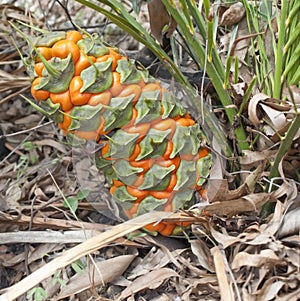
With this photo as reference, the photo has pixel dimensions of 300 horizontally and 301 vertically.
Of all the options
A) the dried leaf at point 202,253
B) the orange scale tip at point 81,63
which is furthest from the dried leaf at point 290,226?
the orange scale tip at point 81,63

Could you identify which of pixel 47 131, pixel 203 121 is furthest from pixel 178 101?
pixel 47 131

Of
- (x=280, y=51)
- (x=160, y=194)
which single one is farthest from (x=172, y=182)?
(x=280, y=51)

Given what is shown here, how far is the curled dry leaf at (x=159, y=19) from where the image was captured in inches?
31.3

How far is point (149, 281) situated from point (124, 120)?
0.74 ft

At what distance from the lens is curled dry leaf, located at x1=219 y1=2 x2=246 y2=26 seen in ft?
2.83

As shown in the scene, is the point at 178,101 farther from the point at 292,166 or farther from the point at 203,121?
the point at 292,166

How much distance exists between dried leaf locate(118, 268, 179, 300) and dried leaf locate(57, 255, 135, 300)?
40 millimetres

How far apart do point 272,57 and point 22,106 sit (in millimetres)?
598

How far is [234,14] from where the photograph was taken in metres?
0.87

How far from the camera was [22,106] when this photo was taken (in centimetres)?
118

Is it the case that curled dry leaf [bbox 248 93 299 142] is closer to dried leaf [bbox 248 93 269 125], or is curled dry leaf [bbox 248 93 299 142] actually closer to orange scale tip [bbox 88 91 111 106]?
dried leaf [bbox 248 93 269 125]

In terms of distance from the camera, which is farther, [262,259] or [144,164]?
[144,164]

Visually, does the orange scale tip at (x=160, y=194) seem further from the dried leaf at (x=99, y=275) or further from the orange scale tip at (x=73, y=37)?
the orange scale tip at (x=73, y=37)

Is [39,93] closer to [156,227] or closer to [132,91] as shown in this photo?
[132,91]
